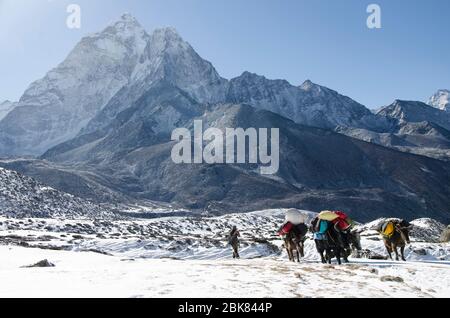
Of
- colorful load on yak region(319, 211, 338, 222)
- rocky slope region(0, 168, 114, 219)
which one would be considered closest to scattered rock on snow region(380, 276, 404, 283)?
colorful load on yak region(319, 211, 338, 222)

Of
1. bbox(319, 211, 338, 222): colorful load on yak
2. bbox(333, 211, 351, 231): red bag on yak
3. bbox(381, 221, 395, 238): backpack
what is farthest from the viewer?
bbox(381, 221, 395, 238): backpack

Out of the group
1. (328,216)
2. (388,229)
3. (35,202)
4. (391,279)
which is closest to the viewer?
(391,279)

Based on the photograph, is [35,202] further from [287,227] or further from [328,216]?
[328,216]

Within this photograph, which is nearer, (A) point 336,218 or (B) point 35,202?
(A) point 336,218

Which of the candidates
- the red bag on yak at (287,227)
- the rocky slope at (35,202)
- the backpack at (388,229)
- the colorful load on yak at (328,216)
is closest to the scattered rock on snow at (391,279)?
the colorful load on yak at (328,216)

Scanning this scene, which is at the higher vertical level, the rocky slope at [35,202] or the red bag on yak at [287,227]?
the red bag on yak at [287,227]

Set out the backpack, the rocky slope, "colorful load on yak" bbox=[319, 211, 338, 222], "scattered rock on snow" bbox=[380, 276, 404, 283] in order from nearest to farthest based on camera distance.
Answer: "scattered rock on snow" bbox=[380, 276, 404, 283] → "colorful load on yak" bbox=[319, 211, 338, 222] → the backpack → the rocky slope

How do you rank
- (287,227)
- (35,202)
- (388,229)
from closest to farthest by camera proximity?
(287,227), (388,229), (35,202)

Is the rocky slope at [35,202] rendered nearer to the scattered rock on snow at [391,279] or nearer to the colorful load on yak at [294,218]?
the colorful load on yak at [294,218]

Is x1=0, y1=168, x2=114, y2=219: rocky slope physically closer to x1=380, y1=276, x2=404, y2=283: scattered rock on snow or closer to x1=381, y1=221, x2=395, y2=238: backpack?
x1=381, y1=221, x2=395, y2=238: backpack

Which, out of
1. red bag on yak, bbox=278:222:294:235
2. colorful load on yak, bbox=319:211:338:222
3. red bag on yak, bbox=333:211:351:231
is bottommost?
red bag on yak, bbox=278:222:294:235

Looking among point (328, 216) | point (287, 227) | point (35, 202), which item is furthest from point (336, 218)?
point (35, 202)

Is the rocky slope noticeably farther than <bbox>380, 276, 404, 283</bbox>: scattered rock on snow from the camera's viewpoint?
Yes
